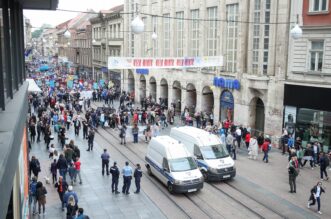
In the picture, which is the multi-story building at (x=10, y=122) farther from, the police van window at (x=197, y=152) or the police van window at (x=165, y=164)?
the police van window at (x=197, y=152)

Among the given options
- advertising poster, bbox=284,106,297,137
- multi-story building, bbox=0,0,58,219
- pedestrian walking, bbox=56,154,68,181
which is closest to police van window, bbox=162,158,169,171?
pedestrian walking, bbox=56,154,68,181

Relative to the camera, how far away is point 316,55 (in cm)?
2550

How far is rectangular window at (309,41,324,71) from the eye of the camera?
25.2 m

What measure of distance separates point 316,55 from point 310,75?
4.18ft

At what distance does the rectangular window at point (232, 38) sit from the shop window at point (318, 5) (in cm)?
743

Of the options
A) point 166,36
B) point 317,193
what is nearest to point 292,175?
point 317,193

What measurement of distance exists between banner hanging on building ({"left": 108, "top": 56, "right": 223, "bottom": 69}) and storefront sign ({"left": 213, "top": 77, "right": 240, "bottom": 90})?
4.27 m

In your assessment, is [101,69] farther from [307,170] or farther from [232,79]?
[307,170]

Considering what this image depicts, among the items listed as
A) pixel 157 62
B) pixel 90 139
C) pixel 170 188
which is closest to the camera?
pixel 170 188

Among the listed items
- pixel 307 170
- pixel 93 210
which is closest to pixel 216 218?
pixel 93 210

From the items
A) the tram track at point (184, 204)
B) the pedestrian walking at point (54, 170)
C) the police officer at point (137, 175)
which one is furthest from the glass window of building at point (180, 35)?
the pedestrian walking at point (54, 170)

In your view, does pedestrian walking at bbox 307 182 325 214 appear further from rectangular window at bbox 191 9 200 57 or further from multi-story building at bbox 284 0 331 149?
rectangular window at bbox 191 9 200 57

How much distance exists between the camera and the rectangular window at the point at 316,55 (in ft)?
→ 82.7

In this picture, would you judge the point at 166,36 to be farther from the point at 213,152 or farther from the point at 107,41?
the point at 213,152
